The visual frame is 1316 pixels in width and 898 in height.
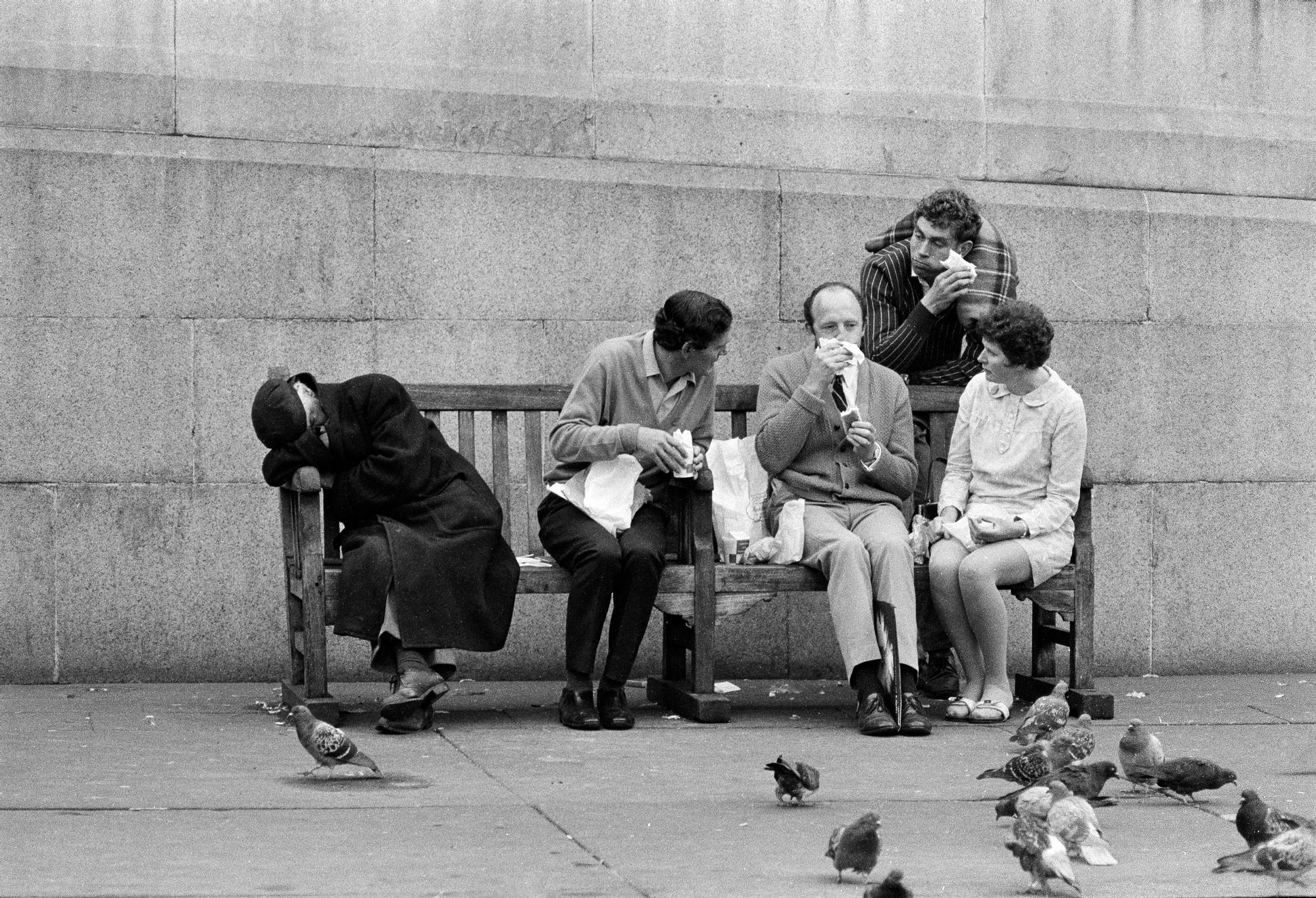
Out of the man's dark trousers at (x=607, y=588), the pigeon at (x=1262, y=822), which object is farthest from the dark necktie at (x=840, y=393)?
the pigeon at (x=1262, y=822)

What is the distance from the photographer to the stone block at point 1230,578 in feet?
26.6

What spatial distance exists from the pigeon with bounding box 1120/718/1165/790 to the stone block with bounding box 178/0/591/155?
364cm

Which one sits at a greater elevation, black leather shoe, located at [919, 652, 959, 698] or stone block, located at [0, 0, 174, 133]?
stone block, located at [0, 0, 174, 133]

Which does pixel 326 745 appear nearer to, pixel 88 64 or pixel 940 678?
pixel 940 678

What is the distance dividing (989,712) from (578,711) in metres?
1.54

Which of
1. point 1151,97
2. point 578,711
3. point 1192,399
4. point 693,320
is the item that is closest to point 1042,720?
point 578,711

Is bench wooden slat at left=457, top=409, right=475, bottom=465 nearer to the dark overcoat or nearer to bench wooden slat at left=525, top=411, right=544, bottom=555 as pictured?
bench wooden slat at left=525, top=411, right=544, bottom=555

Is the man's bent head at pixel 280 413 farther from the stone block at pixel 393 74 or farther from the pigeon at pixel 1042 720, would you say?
the pigeon at pixel 1042 720

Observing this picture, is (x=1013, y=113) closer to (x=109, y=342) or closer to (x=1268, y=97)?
(x=1268, y=97)

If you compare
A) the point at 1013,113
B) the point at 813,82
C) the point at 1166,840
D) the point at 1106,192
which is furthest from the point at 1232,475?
the point at 1166,840

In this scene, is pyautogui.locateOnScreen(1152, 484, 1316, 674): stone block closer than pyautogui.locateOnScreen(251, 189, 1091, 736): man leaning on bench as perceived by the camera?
No

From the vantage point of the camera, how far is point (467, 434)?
700cm

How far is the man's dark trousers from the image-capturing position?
20.7 ft

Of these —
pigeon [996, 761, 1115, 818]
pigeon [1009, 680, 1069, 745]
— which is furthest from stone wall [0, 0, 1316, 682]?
pigeon [996, 761, 1115, 818]
